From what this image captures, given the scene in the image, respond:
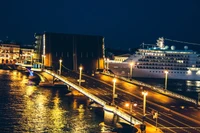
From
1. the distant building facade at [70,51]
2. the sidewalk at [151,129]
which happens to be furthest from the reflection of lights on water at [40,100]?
the distant building facade at [70,51]

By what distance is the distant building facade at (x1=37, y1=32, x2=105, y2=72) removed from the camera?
235 ft

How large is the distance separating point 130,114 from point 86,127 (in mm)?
4441

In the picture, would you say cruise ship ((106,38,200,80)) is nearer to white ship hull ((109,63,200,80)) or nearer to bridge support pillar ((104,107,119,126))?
white ship hull ((109,63,200,80))

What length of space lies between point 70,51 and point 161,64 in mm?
20893

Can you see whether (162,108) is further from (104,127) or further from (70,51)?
(70,51)

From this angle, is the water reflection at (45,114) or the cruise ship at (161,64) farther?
the cruise ship at (161,64)

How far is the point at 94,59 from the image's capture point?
242 ft

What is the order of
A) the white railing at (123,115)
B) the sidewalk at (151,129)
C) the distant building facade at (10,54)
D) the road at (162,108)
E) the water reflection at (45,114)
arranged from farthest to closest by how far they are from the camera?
the distant building facade at (10,54) → the water reflection at (45,114) → the white railing at (123,115) → the road at (162,108) → the sidewalk at (151,129)

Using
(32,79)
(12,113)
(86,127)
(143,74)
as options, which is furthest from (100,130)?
(143,74)

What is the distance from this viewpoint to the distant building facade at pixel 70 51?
235ft

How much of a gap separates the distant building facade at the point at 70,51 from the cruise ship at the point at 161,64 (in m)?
7.27

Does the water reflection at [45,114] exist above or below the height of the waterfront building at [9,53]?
below

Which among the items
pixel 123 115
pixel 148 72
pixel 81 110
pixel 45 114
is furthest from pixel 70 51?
pixel 123 115

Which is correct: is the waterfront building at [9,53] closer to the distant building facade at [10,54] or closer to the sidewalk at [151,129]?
the distant building facade at [10,54]
